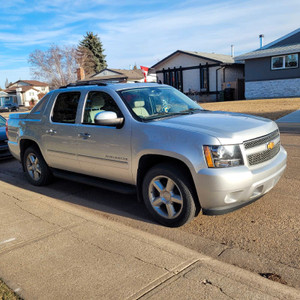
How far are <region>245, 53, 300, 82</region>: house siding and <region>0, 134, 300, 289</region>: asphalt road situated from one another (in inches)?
830

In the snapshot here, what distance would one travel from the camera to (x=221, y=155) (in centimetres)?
355

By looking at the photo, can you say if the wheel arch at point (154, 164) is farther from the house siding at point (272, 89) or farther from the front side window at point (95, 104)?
the house siding at point (272, 89)

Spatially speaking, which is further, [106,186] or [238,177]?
[106,186]

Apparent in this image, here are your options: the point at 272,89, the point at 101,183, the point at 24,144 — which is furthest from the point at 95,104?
the point at 272,89

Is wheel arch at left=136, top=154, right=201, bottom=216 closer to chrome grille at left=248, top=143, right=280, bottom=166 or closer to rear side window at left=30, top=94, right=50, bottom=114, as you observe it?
chrome grille at left=248, top=143, right=280, bottom=166

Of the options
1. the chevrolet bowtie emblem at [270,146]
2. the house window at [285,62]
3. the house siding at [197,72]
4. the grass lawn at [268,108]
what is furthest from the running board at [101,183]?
the house siding at [197,72]

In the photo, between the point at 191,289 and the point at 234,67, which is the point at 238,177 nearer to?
the point at 191,289

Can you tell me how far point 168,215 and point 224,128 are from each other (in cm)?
126

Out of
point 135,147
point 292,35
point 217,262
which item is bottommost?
point 217,262

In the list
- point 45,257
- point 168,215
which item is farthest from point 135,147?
point 45,257

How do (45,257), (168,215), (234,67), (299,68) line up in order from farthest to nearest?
1. (234,67)
2. (299,68)
3. (168,215)
4. (45,257)

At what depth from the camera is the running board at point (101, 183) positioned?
14.6 ft

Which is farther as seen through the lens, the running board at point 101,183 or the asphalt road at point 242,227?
the running board at point 101,183

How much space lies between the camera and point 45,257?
346 centimetres
